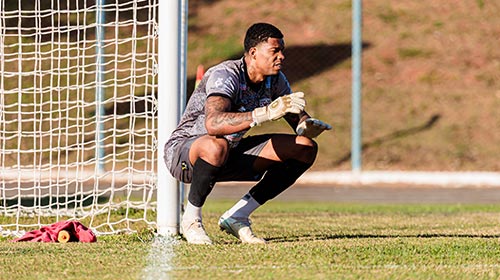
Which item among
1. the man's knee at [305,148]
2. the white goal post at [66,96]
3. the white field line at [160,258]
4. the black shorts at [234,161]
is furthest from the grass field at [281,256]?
the white goal post at [66,96]

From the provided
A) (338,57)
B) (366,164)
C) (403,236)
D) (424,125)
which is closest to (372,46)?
(338,57)

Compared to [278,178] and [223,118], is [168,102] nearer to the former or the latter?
[278,178]

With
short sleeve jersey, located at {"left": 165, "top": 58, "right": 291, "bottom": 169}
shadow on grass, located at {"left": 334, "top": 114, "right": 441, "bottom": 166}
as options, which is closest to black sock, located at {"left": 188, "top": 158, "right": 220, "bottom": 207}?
short sleeve jersey, located at {"left": 165, "top": 58, "right": 291, "bottom": 169}

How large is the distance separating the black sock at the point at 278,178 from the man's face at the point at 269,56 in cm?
68

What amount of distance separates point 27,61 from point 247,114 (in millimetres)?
4063

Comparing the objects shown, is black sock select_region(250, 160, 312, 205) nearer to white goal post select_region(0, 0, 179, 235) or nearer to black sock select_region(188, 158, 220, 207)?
black sock select_region(188, 158, 220, 207)

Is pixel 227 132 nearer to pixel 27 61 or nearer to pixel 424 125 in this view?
pixel 27 61

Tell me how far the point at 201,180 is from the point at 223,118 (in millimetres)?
518

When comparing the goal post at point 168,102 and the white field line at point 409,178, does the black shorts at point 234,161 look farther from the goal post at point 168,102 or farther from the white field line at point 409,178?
the white field line at point 409,178

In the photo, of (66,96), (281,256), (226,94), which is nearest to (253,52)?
(226,94)

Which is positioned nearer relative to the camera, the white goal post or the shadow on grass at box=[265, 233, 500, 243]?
the shadow on grass at box=[265, 233, 500, 243]

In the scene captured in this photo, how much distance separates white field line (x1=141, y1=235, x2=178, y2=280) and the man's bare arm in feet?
Result: 2.64

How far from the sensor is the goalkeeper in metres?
7.06

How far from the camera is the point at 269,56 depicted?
719cm
